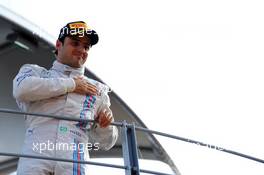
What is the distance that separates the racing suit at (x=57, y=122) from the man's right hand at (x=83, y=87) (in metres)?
0.02

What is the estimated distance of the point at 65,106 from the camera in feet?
6.59

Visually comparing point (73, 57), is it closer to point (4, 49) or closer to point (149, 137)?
point (4, 49)

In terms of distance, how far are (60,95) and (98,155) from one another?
5.22 meters

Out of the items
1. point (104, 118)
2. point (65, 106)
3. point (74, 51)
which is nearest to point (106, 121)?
point (104, 118)

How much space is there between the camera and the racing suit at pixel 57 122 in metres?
1.84

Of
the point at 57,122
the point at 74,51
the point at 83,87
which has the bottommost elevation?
A: the point at 57,122

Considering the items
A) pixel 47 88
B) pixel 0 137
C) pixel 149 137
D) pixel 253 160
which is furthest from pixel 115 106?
pixel 47 88

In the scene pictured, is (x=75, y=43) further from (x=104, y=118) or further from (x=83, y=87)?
(x=104, y=118)

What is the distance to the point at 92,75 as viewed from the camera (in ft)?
19.8

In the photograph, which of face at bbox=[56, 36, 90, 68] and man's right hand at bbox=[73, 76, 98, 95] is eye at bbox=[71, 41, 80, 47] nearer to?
face at bbox=[56, 36, 90, 68]

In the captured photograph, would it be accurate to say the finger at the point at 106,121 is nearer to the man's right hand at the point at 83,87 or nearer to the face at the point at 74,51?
the man's right hand at the point at 83,87

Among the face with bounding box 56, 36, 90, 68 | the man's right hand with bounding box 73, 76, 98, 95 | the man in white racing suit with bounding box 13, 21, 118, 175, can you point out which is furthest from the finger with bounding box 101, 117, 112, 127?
the face with bounding box 56, 36, 90, 68

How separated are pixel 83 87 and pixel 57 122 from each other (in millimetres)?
212

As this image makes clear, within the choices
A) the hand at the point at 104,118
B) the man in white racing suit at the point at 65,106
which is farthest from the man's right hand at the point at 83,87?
the hand at the point at 104,118
